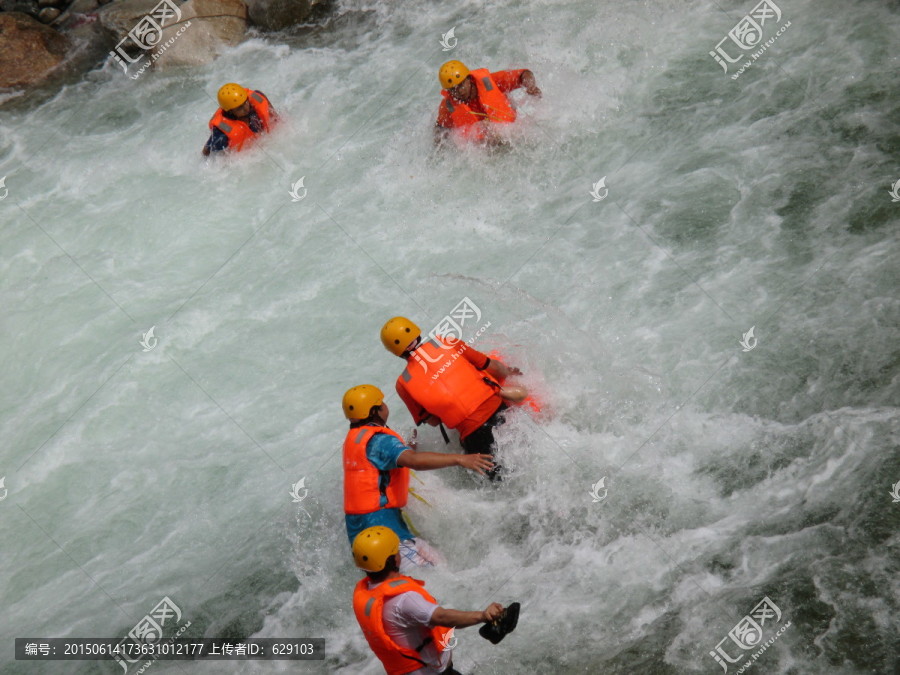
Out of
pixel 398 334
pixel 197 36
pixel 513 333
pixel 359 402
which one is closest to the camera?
pixel 359 402

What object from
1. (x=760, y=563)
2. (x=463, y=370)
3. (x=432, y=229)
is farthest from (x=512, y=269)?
(x=760, y=563)

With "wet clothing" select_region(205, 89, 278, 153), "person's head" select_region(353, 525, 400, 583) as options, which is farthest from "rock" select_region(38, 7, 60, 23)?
"person's head" select_region(353, 525, 400, 583)

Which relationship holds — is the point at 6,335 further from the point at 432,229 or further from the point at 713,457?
the point at 713,457

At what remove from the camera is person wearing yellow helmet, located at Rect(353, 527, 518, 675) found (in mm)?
4738

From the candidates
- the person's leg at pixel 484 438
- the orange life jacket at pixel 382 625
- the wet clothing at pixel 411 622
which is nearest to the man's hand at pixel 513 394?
the person's leg at pixel 484 438

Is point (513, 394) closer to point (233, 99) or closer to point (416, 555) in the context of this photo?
point (416, 555)

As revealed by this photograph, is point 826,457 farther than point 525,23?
No

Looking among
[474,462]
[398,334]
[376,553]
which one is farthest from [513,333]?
[376,553]

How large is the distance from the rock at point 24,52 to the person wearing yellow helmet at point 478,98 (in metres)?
6.93

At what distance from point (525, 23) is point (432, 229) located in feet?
11.9

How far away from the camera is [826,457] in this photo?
6.00 metres

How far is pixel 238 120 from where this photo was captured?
9898 mm

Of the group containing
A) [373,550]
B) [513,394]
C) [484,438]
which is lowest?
A: [484,438]

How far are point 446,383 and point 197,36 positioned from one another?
8367mm
